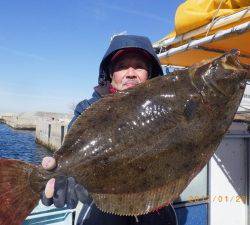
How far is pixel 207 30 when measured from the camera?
4984 mm

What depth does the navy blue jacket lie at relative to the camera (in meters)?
2.96

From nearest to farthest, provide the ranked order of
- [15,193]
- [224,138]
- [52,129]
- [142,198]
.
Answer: [15,193], [142,198], [224,138], [52,129]

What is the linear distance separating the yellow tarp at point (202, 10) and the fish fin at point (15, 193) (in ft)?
11.2

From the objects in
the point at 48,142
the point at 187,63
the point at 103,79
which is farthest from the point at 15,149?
the point at 103,79

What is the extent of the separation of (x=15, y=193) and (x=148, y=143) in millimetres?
859

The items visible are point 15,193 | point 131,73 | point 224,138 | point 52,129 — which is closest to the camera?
point 15,193

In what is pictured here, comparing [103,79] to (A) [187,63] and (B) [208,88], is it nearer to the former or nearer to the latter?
(B) [208,88]

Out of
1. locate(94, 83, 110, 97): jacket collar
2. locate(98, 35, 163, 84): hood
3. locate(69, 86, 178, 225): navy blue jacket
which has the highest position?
locate(98, 35, 163, 84): hood

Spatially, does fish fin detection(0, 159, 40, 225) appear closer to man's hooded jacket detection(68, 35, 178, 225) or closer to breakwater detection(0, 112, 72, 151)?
man's hooded jacket detection(68, 35, 178, 225)

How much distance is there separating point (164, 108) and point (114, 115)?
12.5 inches

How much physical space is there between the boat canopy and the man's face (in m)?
1.80
